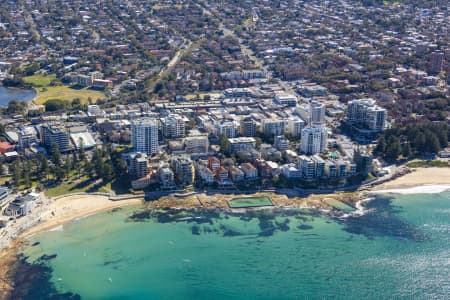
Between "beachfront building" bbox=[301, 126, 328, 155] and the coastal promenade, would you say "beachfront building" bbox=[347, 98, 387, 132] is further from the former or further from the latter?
the coastal promenade

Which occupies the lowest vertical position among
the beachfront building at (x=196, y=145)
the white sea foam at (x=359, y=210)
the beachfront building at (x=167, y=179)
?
the white sea foam at (x=359, y=210)

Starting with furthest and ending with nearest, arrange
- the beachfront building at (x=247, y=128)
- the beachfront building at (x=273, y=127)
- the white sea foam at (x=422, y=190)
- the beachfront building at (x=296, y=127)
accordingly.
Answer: the beachfront building at (x=296, y=127) → the beachfront building at (x=273, y=127) → the beachfront building at (x=247, y=128) → the white sea foam at (x=422, y=190)

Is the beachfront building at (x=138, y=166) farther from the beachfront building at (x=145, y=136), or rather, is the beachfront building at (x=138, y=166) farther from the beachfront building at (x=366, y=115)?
the beachfront building at (x=366, y=115)

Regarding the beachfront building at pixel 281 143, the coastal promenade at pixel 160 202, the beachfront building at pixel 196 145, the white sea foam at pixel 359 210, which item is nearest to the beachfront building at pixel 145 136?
the beachfront building at pixel 196 145

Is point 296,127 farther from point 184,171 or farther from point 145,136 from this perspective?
point 145,136

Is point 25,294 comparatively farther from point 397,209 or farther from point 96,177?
point 397,209
